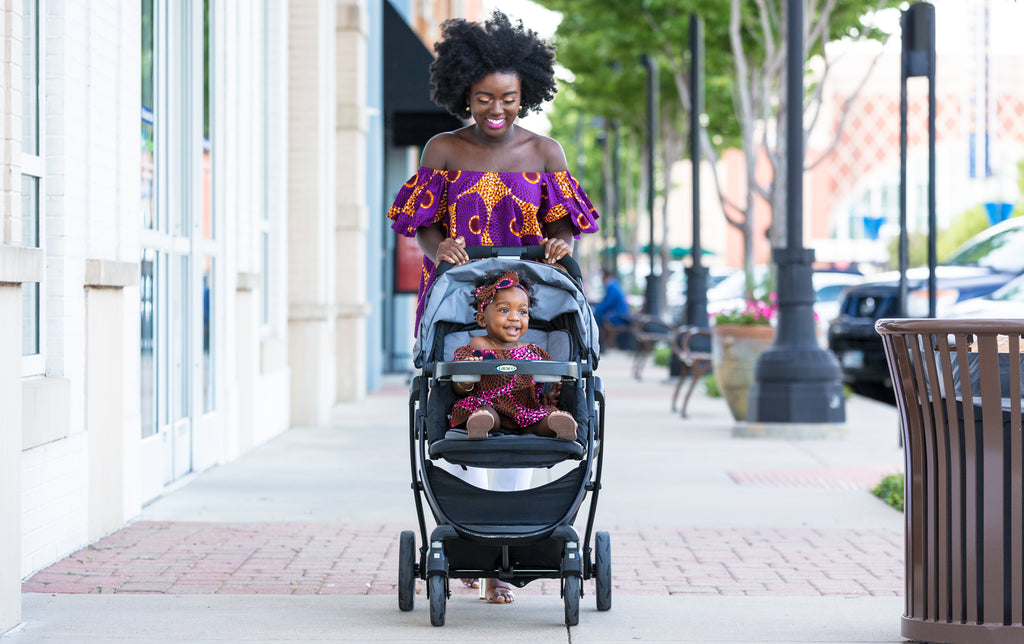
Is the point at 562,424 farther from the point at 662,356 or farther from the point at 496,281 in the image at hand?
the point at 662,356

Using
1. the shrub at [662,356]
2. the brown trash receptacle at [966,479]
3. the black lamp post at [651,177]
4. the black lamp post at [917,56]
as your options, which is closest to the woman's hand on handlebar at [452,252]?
the brown trash receptacle at [966,479]

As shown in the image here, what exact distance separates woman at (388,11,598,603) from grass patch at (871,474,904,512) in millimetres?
3502

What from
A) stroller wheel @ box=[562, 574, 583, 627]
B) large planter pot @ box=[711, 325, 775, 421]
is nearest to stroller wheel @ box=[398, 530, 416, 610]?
stroller wheel @ box=[562, 574, 583, 627]

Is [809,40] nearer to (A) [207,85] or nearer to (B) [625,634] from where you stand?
(A) [207,85]

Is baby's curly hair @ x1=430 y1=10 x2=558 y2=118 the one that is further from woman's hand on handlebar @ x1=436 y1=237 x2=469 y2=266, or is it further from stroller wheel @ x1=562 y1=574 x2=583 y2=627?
stroller wheel @ x1=562 y1=574 x2=583 y2=627

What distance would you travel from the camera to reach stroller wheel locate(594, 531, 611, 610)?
18.4 feet

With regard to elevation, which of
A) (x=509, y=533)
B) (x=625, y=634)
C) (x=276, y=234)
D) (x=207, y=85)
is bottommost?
(x=625, y=634)

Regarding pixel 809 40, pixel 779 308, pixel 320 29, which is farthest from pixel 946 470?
pixel 809 40

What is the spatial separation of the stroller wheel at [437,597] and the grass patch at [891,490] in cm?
401

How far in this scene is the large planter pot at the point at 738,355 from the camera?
1391 centimetres

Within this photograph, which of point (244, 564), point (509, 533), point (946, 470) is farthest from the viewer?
point (244, 564)

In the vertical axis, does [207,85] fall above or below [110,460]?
above

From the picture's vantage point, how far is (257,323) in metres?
11.4

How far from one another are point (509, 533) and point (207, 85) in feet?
19.1
